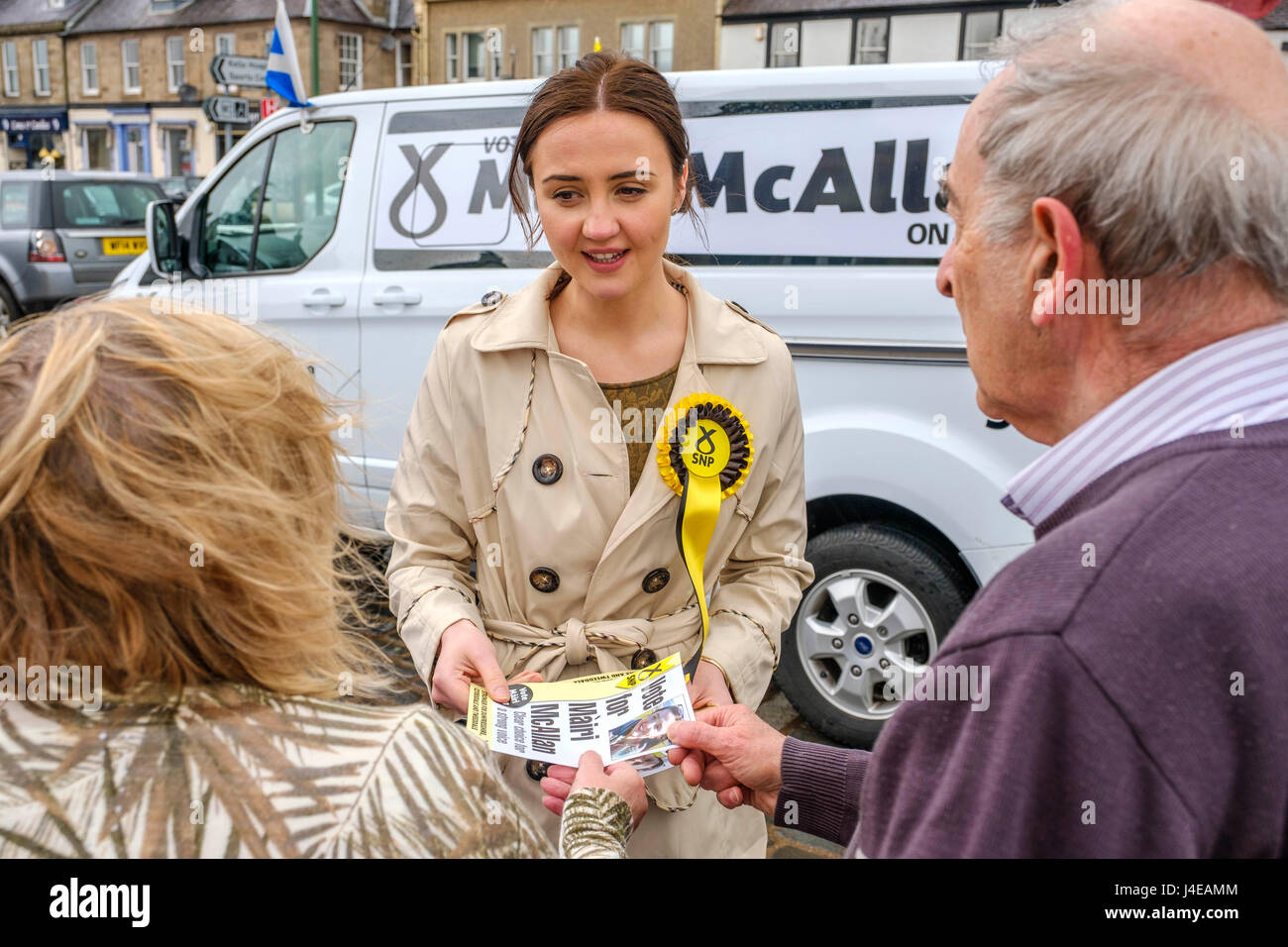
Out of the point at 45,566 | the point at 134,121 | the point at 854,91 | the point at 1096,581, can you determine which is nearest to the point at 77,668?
the point at 45,566

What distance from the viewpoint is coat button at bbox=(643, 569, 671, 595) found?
2029mm

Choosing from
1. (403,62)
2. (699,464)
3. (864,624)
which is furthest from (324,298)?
(403,62)

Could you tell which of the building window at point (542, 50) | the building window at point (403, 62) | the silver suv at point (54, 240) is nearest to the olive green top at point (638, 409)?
the silver suv at point (54, 240)

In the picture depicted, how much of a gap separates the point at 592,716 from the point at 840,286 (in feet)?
7.26

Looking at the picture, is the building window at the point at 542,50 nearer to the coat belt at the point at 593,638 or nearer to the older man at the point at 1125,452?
the coat belt at the point at 593,638

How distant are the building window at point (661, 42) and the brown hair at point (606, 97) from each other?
3244 centimetres

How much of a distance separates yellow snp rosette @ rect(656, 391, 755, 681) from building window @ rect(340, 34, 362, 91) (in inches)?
1570

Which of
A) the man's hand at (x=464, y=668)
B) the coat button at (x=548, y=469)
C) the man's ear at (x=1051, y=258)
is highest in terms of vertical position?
the man's ear at (x=1051, y=258)

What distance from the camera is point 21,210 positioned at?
44.2 feet

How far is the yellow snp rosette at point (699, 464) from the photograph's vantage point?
1.97 meters

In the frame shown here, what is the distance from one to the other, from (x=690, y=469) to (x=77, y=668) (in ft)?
3.69

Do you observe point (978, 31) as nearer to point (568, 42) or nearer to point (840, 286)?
point (568, 42)

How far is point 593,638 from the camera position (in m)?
1.99

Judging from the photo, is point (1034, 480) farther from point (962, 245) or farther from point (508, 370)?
point (508, 370)
